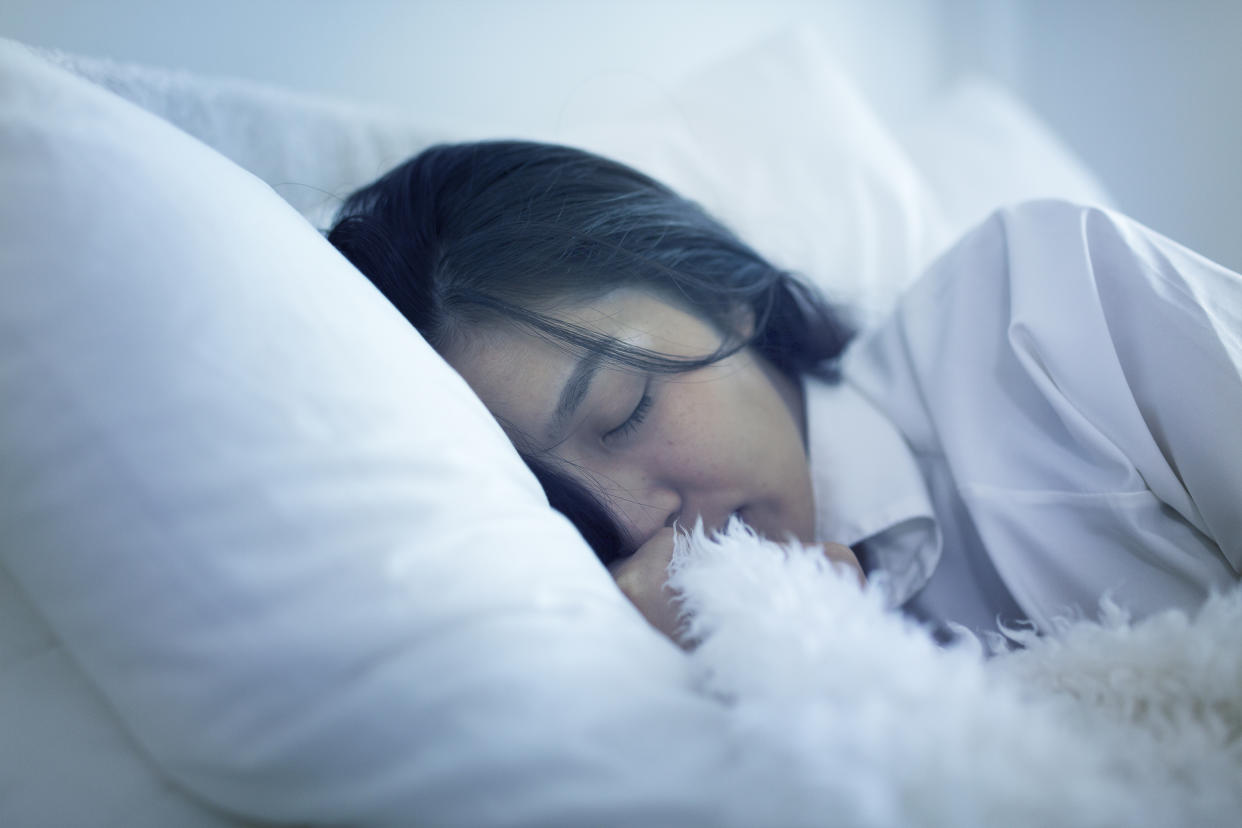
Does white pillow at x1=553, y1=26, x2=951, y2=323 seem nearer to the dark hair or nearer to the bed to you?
the dark hair

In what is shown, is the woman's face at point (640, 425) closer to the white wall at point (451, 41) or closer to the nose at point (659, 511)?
the nose at point (659, 511)

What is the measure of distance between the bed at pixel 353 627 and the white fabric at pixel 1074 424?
0.17 metres

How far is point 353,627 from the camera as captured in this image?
28cm

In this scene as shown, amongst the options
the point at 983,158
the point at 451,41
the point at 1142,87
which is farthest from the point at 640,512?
the point at 1142,87

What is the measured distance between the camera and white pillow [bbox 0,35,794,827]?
10.6 inches

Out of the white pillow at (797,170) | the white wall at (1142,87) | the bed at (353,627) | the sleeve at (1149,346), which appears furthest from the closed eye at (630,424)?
the white wall at (1142,87)

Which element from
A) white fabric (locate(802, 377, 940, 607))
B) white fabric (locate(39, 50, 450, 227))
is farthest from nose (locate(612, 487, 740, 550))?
white fabric (locate(39, 50, 450, 227))

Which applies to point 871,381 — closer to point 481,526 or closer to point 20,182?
point 481,526

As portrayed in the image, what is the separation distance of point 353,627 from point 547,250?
41 centimetres

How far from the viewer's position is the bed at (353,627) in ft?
0.86

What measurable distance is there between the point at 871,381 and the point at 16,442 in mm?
683

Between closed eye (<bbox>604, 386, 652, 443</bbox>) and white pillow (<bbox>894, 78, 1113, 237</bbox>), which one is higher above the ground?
white pillow (<bbox>894, 78, 1113, 237</bbox>)

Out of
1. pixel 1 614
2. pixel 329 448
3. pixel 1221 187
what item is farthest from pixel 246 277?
pixel 1221 187

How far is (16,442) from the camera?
1.04 ft
